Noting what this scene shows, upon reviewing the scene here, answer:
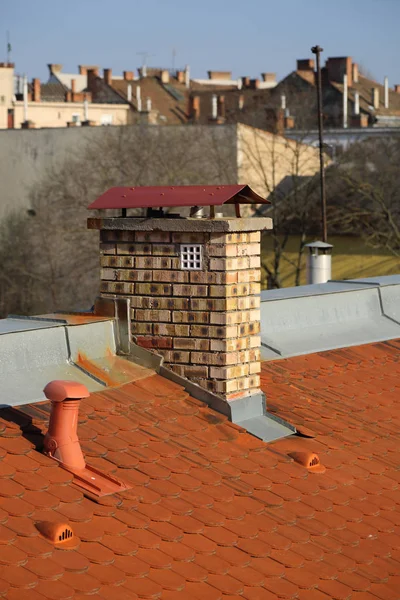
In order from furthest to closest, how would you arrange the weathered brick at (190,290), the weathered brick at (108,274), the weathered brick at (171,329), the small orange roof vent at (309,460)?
the weathered brick at (108,274)
the weathered brick at (171,329)
the weathered brick at (190,290)
the small orange roof vent at (309,460)

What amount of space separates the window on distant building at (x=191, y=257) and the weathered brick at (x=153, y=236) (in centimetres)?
16

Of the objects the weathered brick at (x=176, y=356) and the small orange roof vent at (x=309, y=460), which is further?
the weathered brick at (x=176, y=356)

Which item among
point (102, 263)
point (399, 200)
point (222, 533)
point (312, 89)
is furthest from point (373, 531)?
point (312, 89)

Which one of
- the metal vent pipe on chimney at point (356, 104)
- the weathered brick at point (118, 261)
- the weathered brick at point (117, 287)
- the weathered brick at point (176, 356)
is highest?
the metal vent pipe on chimney at point (356, 104)

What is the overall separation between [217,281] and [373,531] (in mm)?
2020

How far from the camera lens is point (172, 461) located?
732 centimetres

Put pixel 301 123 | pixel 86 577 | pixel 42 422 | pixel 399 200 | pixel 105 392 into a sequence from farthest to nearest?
pixel 301 123, pixel 399 200, pixel 105 392, pixel 42 422, pixel 86 577

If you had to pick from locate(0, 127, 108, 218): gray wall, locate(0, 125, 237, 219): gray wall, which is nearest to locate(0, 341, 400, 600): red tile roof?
locate(0, 125, 237, 219): gray wall

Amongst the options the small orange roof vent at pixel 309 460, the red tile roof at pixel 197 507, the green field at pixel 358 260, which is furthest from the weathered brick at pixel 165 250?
the green field at pixel 358 260

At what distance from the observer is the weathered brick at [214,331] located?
810cm

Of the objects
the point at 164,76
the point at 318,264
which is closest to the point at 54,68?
the point at 164,76

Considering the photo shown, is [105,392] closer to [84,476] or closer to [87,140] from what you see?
[84,476]

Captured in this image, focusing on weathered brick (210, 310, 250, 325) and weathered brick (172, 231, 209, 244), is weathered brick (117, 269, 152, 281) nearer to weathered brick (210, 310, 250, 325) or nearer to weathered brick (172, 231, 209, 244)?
weathered brick (172, 231, 209, 244)

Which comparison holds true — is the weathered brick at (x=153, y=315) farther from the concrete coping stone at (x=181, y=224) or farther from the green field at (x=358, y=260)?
the green field at (x=358, y=260)
